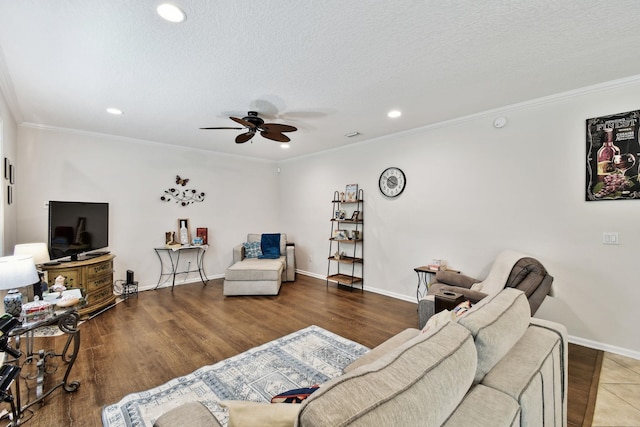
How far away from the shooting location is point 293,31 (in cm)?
188

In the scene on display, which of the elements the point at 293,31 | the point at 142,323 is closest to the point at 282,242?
the point at 142,323

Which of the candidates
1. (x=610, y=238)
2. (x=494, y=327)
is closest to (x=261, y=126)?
(x=494, y=327)

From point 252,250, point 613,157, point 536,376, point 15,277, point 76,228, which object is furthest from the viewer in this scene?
point 252,250

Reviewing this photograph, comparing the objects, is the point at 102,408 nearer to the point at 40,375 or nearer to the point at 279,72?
the point at 40,375

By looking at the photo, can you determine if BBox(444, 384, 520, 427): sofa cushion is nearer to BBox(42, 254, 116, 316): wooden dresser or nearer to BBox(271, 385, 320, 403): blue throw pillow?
BBox(271, 385, 320, 403): blue throw pillow

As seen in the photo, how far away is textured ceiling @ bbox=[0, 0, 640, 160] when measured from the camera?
1.70 metres

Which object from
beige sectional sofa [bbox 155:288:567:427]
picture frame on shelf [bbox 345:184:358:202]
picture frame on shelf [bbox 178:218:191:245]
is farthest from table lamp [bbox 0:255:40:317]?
picture frame on shelf [bbox 345:184:358:202]

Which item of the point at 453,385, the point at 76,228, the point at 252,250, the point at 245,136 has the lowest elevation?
the point at 252,250

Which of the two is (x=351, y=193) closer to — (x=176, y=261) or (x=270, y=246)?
(x=270, y=246)

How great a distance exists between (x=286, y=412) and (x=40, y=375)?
2564 millimetres

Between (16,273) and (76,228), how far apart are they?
2215 mm

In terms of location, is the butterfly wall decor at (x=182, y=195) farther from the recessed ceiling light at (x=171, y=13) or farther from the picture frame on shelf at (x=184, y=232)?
the recessed ceiling light at (x=171, y=13)

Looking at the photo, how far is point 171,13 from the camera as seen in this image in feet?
5.59

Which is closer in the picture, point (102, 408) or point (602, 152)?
point (102, 408)
